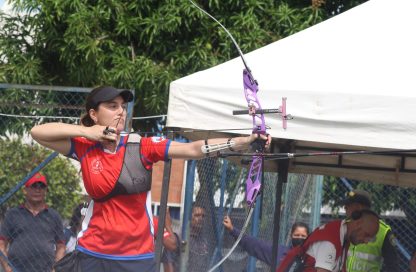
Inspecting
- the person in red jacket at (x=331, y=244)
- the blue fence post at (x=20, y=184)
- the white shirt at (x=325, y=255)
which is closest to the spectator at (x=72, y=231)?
the blue fence post at (x=20, y=184)

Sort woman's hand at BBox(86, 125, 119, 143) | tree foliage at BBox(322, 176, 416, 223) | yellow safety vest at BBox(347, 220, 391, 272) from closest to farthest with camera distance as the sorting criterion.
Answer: woman's hand at BBox(86, 125, 119, 143)
yellow safety vest at BBox(347, 220, 391, 272)
tree foliage at BBox(322, 176, 416, 223)

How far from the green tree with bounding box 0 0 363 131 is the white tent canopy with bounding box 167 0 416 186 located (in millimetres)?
3286

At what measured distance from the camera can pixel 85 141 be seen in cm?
491

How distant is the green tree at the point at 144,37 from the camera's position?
29.8 feet

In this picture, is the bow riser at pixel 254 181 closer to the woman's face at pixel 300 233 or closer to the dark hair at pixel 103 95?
the dark hair at pixel 103 95

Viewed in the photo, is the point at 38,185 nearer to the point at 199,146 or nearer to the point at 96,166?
the point at 96,166

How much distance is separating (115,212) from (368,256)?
246 cm

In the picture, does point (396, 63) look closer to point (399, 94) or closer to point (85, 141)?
point (399, 94)

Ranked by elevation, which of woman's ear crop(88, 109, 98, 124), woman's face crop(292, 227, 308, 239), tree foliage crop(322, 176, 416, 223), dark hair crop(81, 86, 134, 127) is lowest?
woman's face crop(292, 227, 308, 239)

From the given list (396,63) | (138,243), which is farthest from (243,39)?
(138,243)

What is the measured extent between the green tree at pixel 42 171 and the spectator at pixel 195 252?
1.54m

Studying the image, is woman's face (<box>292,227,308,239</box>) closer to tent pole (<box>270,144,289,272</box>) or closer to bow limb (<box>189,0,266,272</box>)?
tent pole (<box>270,144,289,272</box>)

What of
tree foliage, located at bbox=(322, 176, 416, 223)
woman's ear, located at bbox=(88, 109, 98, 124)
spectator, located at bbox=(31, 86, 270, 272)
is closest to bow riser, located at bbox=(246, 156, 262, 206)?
spectator, located at bbox=(31, 86, 270, 272)

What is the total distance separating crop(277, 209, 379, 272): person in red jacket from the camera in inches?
248
